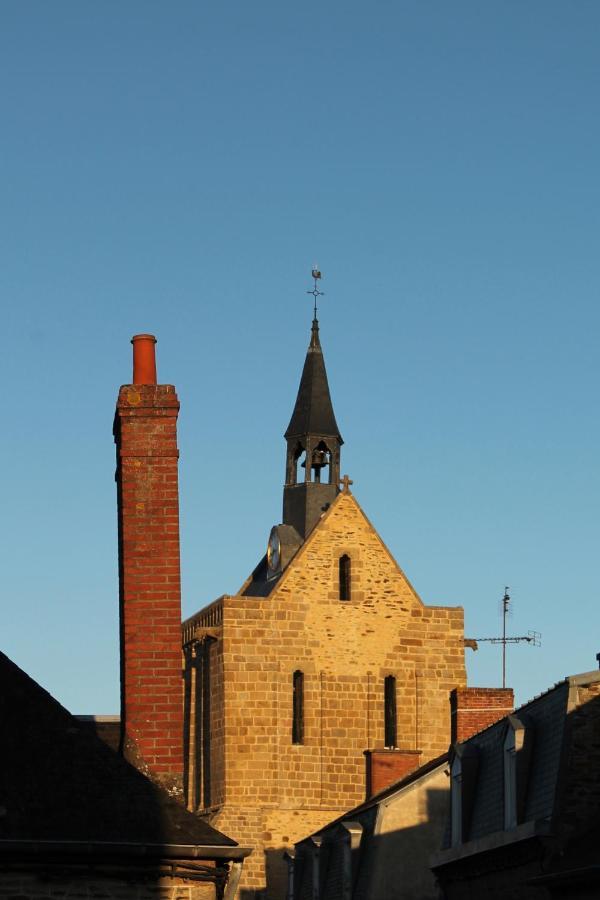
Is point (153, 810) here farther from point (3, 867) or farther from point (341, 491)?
point (341, 491)

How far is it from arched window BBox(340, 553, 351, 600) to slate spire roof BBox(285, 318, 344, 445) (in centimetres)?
660

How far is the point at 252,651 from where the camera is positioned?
180 feet

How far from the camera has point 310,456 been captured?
62.0 meters

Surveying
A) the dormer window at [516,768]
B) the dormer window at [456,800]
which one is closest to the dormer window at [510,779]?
the dormer window at [516,768]

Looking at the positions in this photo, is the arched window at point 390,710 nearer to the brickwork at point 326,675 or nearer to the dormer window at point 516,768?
the brickwork at point 326,675

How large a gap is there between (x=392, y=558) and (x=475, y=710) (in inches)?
839

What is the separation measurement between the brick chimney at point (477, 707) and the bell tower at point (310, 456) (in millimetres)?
25307

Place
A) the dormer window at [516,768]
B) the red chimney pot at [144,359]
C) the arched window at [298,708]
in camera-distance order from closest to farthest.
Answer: the red chimney pot at [144,359] → the dormer window at [516,768] → the arched window at [298,708]

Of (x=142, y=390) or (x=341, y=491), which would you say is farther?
(x=341, y=491)

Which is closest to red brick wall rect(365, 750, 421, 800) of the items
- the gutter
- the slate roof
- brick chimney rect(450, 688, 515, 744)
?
brick chimney rect(450, 688, 515, 744)

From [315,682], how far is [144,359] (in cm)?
3943

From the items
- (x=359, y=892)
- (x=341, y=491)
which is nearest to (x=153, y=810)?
(x=359, y=892)

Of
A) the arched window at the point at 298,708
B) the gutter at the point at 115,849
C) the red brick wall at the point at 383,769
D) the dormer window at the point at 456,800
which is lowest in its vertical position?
the gutter at the point at 115,849

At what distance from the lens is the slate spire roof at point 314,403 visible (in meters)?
62.1
